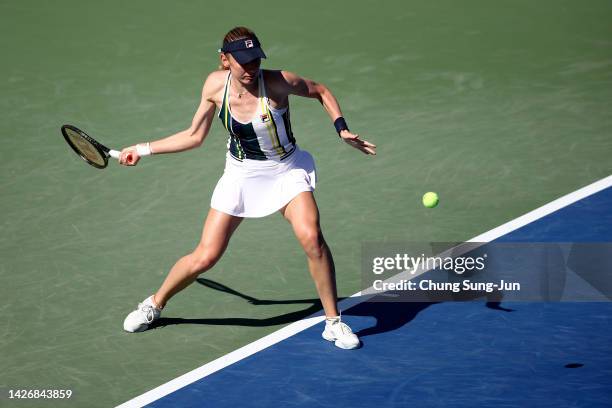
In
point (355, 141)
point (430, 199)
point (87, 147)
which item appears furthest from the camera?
point (430, 199)

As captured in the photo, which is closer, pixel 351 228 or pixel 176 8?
pixel 351 228

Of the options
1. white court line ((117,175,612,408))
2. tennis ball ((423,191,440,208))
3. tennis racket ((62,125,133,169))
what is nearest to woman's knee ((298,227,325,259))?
white court line ((117,175,612,408))

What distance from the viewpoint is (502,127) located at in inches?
532

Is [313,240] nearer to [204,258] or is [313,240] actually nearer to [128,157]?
[204,258]

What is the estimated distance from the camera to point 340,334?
9227 millimetres

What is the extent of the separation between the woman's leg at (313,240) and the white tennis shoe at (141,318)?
1.42 meters

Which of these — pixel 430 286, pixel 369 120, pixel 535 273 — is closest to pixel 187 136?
pixel 430 286

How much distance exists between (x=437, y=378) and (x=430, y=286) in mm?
1684

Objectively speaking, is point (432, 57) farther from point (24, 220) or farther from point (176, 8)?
point (24, 220)

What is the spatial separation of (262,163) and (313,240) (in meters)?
0.77

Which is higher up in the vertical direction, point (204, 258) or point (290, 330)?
point (204, 258)

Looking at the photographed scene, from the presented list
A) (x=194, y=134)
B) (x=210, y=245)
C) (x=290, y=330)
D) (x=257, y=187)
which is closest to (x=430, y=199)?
(x=290, y=330)

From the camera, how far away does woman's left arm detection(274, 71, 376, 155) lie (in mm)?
8914

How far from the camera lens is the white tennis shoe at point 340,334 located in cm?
920
